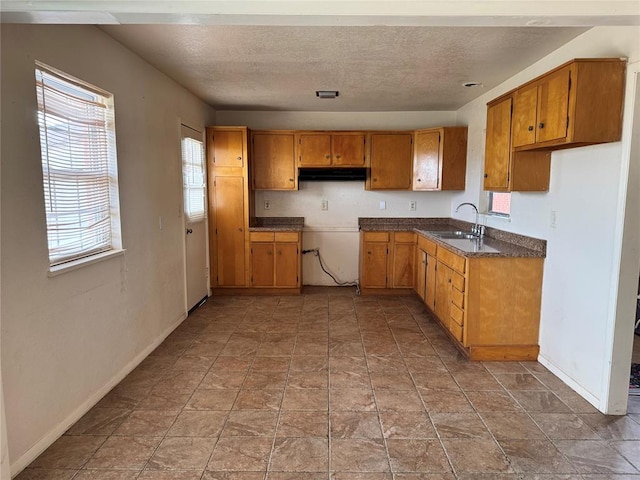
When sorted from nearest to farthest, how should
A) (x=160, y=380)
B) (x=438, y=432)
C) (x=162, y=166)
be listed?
(x=438, y=432) < (x=160, y=380) < (x=162, y=166)

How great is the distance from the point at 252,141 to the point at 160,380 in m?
3.22

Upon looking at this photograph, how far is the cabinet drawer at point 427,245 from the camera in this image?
13.7 ft

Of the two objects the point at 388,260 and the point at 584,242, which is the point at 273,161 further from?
the point at 584,242

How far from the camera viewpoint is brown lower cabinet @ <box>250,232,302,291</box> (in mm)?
5090

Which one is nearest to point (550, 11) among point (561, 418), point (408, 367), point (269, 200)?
point (561, 418)

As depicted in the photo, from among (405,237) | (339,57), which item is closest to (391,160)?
(405,237)

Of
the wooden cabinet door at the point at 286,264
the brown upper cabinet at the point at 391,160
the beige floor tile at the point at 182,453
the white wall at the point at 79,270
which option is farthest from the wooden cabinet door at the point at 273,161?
the beige floor tile at the point at 182,453

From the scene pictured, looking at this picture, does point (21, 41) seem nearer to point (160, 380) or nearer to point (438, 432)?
point (160, 380)

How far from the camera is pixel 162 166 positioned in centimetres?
358

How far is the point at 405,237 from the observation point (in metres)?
5.04

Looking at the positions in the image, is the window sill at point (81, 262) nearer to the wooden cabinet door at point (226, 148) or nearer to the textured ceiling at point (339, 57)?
the textured ceiling at point (339, 57)

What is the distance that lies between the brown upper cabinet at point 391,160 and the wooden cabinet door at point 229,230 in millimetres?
1720

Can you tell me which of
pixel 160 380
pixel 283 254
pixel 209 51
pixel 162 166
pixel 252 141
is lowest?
pixel 160 380

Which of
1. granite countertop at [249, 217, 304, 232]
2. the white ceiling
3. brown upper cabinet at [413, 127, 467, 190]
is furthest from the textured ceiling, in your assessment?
granite countertop at [249, 217, 304, 232]
